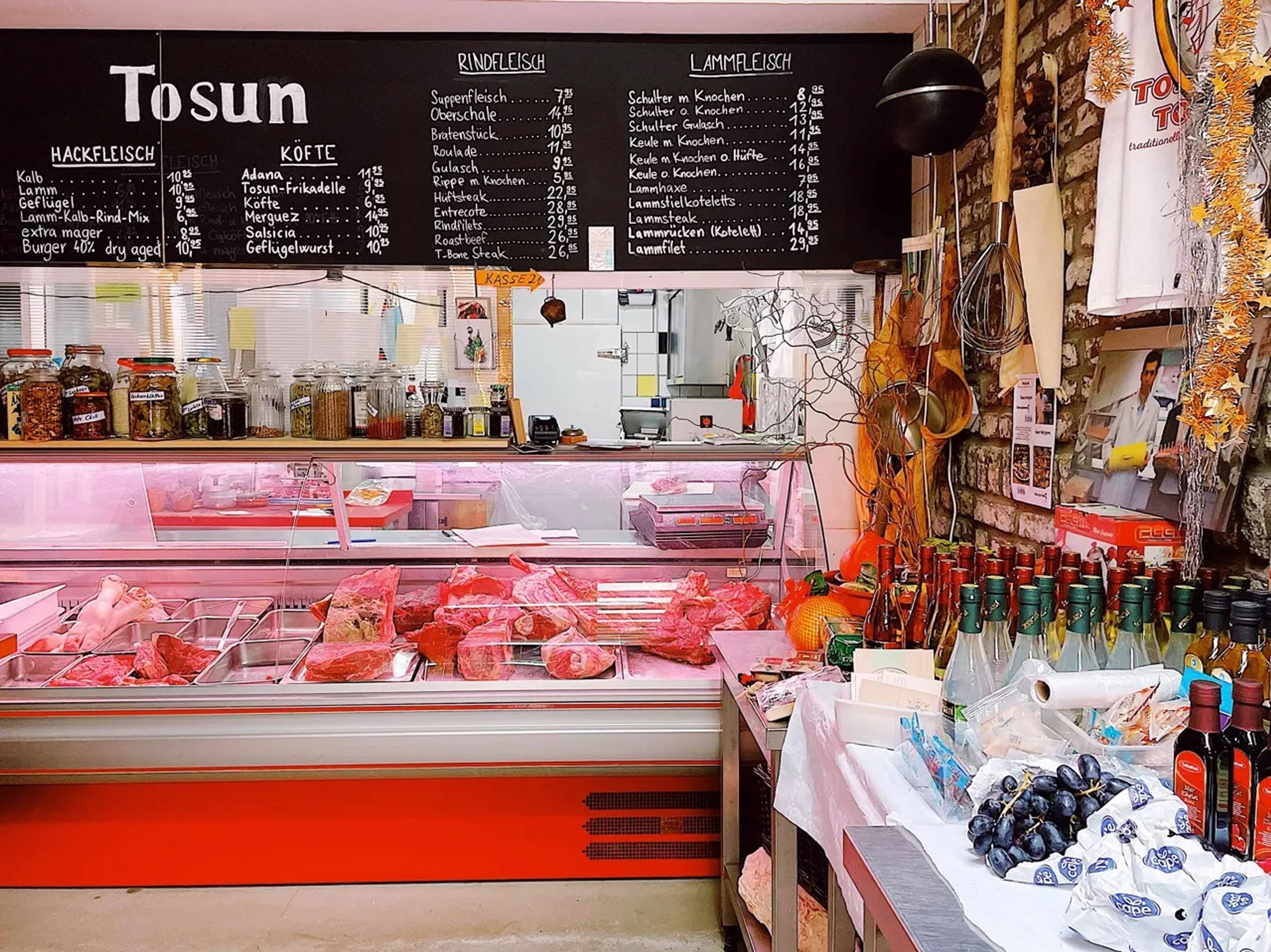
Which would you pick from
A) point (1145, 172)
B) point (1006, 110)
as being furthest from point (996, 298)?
A: point (1145, 172)

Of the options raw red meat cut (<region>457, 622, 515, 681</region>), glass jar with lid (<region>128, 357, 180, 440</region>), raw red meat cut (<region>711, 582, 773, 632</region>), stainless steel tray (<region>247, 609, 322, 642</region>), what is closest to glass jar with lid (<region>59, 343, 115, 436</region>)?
glass jar with lid (<region>128, 357, 180, 440</region>)

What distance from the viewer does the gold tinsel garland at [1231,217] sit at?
5.58 feet

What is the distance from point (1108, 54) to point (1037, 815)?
5.02 ft

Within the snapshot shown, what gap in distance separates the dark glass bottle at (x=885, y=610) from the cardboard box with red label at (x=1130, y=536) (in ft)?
1.54

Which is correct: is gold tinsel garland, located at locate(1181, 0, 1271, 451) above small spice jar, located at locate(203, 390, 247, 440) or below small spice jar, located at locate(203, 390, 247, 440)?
above

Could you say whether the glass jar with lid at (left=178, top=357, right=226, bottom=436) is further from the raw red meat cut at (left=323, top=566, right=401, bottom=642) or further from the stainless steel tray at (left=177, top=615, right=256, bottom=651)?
the raw red meat cut at (left=323, top=566, right=401, bottom=642)

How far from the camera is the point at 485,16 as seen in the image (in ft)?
12.1

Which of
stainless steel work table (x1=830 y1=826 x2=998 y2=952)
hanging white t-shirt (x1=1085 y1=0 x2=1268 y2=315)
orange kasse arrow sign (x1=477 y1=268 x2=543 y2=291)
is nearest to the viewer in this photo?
stainless steel work table (x1=830 y1=826 x2=998 y2=952)

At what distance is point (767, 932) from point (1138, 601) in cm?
157

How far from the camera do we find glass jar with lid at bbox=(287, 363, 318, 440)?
11.9 feet

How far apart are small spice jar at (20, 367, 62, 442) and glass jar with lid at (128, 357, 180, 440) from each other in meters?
0.24

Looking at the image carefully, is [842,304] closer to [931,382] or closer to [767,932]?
[931,382]

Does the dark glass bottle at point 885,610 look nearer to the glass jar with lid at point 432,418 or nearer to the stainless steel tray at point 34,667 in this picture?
the glass jar with lid at point 432,418

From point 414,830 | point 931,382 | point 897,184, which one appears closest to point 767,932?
point 414,830
